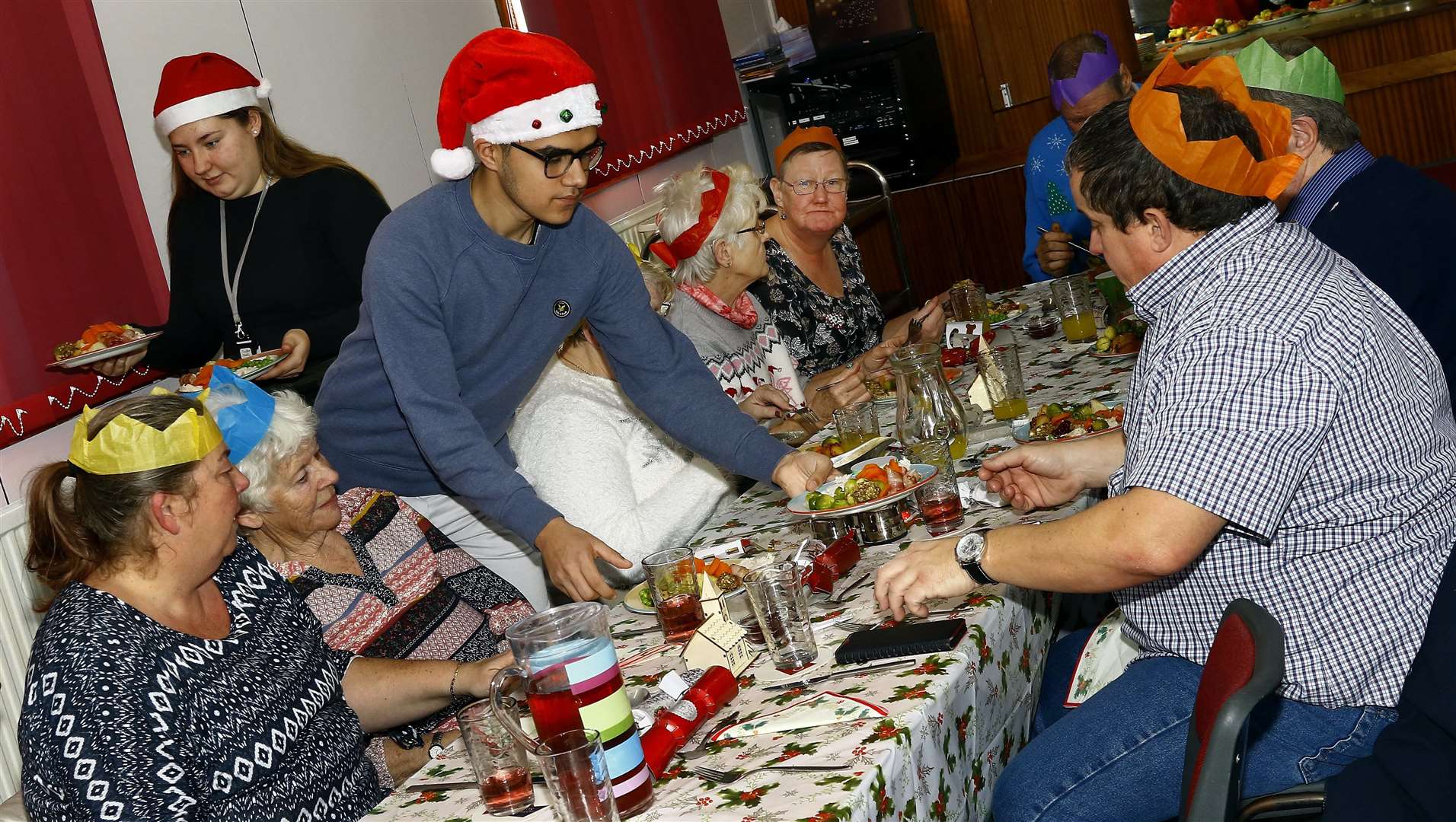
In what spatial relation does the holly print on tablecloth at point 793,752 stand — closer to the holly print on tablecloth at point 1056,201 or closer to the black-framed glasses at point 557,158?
the black-framed glasses at point 557,158

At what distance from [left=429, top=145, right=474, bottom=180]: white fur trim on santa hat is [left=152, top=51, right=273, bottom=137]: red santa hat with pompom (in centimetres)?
108

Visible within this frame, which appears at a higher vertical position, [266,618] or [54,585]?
[54,585]

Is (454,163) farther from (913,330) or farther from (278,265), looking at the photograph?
(913,330)

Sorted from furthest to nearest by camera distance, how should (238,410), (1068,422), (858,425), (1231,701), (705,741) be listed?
(858,425) → (1068,422) → (238,410) → (705,741) → (1231,701)

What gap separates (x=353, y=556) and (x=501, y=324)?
1.77 feet

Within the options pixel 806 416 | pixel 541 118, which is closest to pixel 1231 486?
pixel 541 118

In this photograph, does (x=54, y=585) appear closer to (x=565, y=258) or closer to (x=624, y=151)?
(x=565, y=258)

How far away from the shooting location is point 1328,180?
98.2 inches

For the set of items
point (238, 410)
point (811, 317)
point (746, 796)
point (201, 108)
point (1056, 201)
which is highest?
point (201, 108)

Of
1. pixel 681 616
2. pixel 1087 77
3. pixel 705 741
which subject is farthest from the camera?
pixel 1087 77

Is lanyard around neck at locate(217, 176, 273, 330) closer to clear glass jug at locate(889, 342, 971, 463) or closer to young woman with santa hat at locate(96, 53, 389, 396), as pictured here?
young woman with santa hat at locate(96, 53, 389, 396)

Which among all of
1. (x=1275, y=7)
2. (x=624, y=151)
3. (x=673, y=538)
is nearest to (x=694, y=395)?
(x=673, y=538)

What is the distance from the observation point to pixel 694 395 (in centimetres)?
277

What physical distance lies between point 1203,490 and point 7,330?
257 cm
